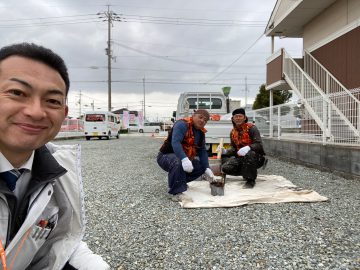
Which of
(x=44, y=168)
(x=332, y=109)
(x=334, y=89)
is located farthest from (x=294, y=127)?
(x=44, y=168)

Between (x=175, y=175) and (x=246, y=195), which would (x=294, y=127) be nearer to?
(x=246, y=195)

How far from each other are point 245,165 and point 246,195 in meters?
0.73

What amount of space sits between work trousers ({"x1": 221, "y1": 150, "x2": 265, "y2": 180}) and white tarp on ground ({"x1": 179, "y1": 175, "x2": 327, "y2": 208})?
221 millimetres

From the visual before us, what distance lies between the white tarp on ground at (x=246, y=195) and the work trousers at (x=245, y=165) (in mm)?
221

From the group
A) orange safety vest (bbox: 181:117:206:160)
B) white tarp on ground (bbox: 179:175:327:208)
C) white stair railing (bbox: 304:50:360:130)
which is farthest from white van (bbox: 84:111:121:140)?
orange safety vest (bbox: 181:117:206:160)

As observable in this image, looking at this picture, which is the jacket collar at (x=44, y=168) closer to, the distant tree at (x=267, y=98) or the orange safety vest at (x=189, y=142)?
the orange safety vest at (x=189, y=142)

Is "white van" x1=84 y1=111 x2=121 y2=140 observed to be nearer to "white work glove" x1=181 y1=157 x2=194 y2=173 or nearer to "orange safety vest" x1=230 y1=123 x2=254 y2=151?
"orange safety vest" x1=230 y1=123 x2=254 y2=151

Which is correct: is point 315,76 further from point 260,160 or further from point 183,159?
point 183,159

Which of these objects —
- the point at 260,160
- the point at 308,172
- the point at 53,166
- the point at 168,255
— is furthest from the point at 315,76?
the point at 53,166

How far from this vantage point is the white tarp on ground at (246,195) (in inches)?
172

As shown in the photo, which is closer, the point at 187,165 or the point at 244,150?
the point at 187,165

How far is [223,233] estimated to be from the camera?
3172 mm

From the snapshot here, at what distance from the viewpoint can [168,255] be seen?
8.80ft

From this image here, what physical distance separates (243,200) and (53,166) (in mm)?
3482
